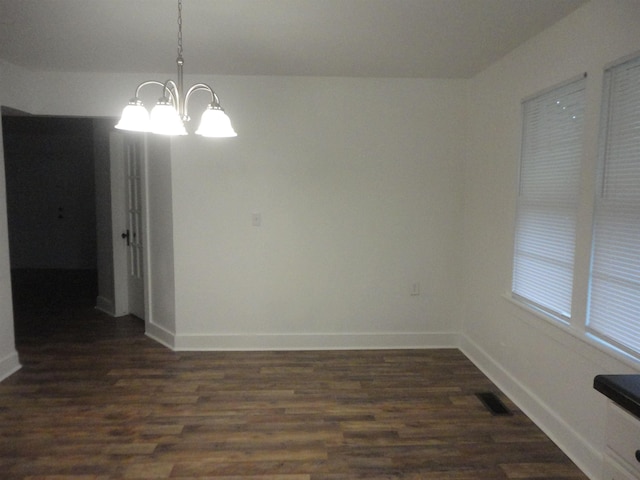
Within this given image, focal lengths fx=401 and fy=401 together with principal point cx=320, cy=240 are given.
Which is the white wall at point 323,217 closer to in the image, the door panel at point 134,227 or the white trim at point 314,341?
the white trim at point 314,341

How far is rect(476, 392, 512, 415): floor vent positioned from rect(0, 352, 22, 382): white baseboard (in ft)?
12.3

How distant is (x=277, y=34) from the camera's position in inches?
107

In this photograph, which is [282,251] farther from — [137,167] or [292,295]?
[137,167]

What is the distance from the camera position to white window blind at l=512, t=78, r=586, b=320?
2.37 meters

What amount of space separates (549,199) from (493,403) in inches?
58.6

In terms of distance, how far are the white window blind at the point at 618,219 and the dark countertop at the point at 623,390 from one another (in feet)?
2.54

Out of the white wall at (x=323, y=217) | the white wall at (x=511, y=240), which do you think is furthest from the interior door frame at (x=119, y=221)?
the white wall at (x=511, y=240)

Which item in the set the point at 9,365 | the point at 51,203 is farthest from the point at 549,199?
the point at 51,203

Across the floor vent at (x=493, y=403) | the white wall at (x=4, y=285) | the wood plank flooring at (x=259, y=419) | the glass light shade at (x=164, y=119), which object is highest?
the glass light shade at (x=164, y=119)

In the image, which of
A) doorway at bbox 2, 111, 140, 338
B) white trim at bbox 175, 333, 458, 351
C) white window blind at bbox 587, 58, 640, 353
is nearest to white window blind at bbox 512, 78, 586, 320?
white window blind at bbox 587, 58, 640, 353

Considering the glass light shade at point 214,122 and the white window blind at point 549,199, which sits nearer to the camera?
the glass light shade at point 214,122

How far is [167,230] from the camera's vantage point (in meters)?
3.81

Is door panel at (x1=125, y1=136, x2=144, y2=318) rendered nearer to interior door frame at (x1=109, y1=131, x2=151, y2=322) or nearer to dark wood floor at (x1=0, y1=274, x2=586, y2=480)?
interior door frame at (x1=109, y1=131, x2=151, y2=322)

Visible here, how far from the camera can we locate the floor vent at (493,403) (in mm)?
2791
